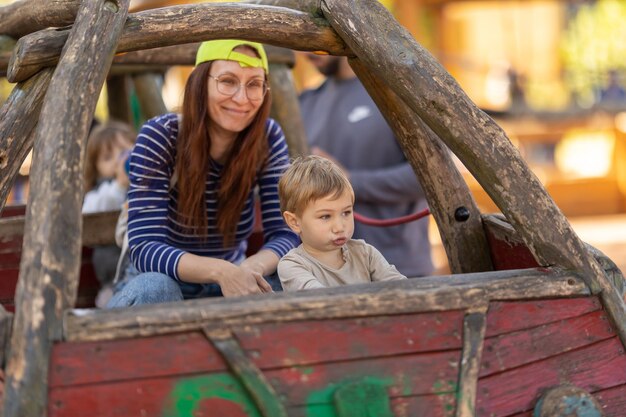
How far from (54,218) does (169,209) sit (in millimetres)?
908

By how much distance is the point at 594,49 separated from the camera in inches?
718

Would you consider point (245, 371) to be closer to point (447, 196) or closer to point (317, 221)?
point (317, 221)

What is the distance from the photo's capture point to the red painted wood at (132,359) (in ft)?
7.50

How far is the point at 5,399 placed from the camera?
7.34 ft

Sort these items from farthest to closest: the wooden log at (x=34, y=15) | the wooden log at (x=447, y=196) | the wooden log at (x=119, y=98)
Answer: the wooden log at (x=119, y=98) → the wooden log at (x=447, y=196) → the wooden log at (x=34, y=15)

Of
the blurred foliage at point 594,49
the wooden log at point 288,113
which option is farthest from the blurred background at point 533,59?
the wooden log at point 288,113

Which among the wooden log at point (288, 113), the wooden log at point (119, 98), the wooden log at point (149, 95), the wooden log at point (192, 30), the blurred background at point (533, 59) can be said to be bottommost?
the wooden log at point (192, 30)

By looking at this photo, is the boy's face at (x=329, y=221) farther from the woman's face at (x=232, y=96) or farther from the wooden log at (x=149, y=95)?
the wooden log at (x=149, y=95)

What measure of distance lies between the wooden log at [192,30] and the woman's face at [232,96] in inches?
9.4

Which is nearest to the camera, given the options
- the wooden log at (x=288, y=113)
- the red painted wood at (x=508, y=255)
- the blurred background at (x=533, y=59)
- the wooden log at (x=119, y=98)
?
the red painted wood at (x=508, y=255)

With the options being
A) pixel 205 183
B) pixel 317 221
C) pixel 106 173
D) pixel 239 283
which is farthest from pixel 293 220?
pixel 106 173

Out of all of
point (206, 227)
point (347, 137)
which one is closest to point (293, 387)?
point (206, 227)

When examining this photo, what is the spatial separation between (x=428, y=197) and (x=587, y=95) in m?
15.8

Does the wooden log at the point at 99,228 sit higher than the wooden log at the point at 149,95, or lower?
lower
